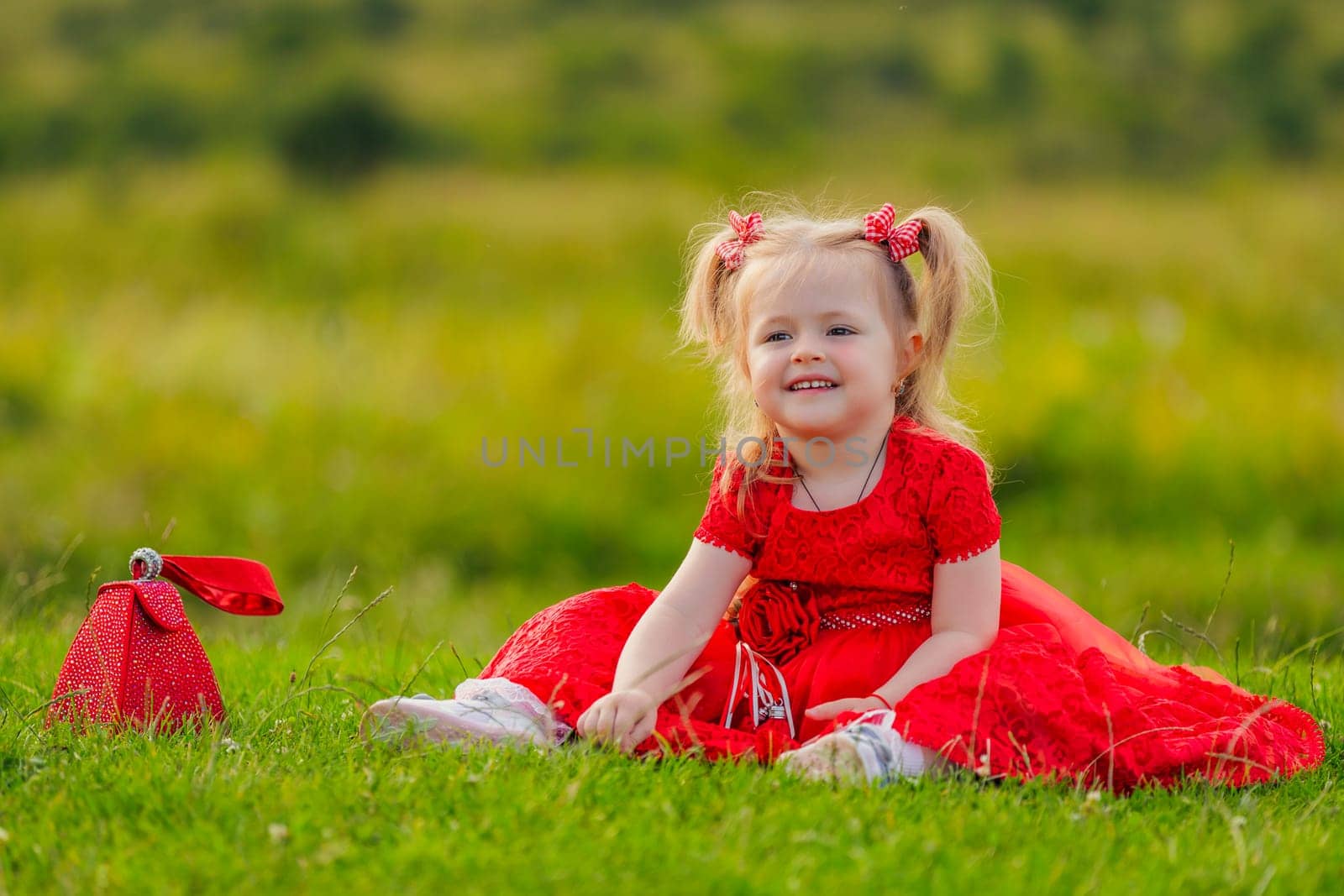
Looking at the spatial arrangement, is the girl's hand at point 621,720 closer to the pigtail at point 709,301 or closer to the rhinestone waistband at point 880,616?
the rhinestone waistband at point 880,616

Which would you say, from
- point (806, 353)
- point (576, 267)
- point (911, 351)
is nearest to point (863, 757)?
point (806, 353)

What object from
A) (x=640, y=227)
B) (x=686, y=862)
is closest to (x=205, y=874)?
(x=686, y=862)

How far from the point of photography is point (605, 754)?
2977mm

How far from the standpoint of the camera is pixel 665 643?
3312 mm

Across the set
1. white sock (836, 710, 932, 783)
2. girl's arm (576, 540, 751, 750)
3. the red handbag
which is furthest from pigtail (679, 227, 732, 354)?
the red handbag

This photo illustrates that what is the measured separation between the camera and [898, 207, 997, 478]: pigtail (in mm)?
3533

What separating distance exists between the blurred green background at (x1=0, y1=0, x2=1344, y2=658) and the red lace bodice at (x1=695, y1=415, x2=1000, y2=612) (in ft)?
9.59

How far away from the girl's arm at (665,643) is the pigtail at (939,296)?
65 cm

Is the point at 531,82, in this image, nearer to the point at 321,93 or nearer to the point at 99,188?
the point at 321,93

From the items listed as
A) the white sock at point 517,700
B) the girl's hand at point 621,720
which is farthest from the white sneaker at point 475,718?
the girl's hand at point 621,720

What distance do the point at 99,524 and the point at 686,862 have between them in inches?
266

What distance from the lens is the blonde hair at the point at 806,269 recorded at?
3.46 m

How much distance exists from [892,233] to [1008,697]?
116cm

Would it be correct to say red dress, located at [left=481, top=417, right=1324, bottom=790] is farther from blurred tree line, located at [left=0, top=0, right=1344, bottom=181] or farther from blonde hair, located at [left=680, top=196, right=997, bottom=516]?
blurred tree line, located at [left=0, top=0, right=1344, bottom=181]
